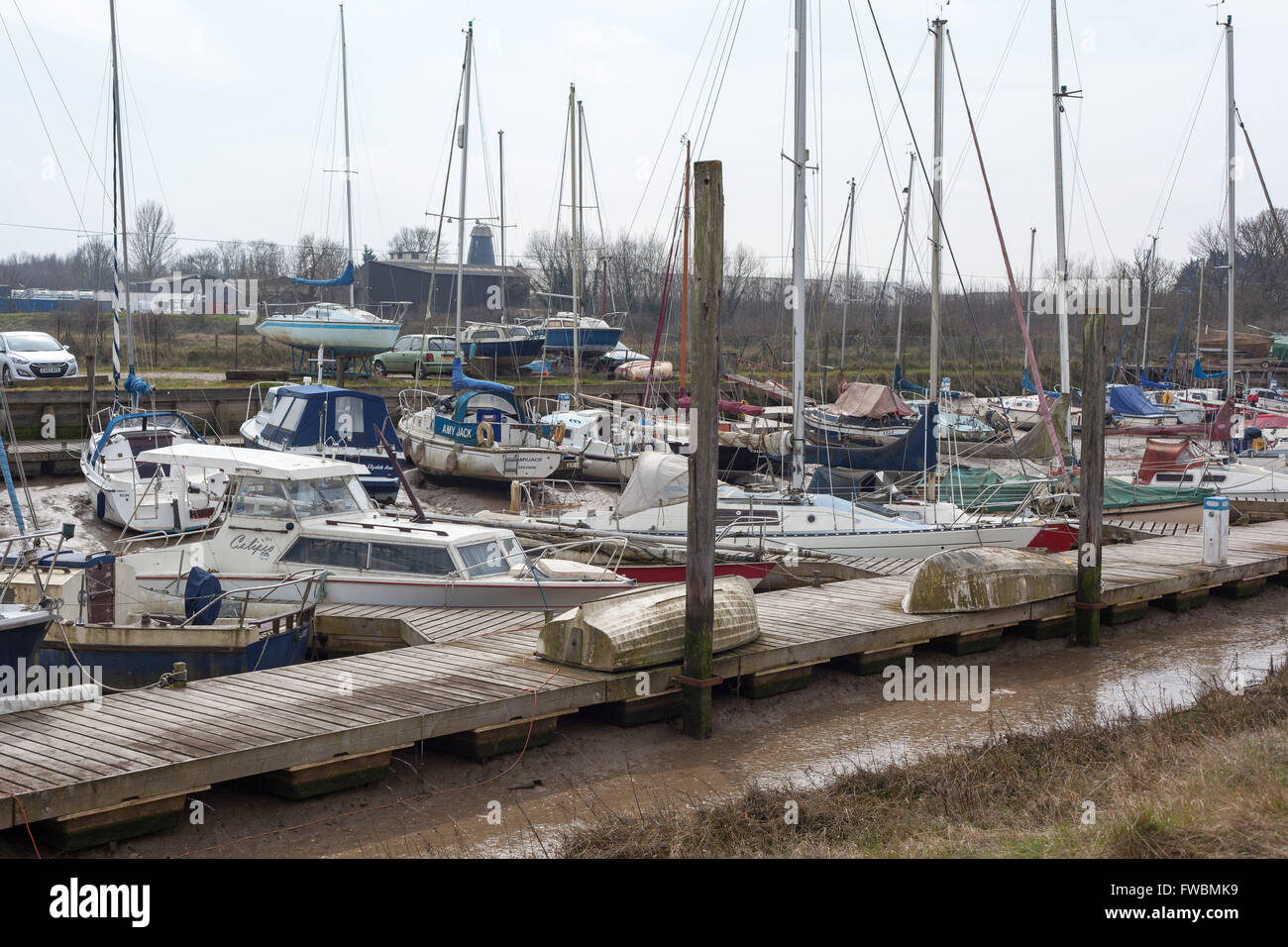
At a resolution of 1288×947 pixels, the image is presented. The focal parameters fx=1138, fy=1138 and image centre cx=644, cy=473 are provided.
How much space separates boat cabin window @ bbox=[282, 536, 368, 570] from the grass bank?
261 inches

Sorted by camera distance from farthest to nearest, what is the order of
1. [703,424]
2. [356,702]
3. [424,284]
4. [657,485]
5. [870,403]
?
[424,284] < [870,403] < [657,485] < [703,424] < [356,702]

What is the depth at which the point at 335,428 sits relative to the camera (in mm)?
25328

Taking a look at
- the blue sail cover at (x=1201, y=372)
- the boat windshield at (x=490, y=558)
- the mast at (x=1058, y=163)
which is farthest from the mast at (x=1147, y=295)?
the boat windshield at (x=490, y=558)

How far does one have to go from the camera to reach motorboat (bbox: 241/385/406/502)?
984 inches

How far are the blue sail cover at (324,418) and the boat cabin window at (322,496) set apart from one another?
9355 mm

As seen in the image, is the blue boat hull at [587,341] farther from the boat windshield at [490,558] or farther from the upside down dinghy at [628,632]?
the upside down dinghy at [628,632]

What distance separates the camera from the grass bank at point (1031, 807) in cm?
697

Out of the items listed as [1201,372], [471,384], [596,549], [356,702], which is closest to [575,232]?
[471,384]

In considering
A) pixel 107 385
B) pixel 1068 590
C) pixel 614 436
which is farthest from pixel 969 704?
pixel 107 385

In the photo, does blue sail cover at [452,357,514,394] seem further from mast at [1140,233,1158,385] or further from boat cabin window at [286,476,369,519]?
mast at [1140,233,1158,385]

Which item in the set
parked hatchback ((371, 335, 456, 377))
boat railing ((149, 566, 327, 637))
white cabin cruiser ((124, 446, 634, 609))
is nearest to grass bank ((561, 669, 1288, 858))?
boat railing ((149, 566, 327, 637))

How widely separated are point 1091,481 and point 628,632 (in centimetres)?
707

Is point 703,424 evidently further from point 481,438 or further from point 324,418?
point 481,438

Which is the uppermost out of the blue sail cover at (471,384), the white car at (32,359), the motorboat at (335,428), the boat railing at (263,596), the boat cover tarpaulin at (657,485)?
the white car at (32,359)
